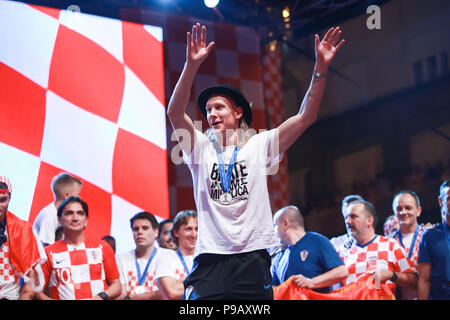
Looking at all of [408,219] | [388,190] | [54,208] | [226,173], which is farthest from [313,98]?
[388,190]

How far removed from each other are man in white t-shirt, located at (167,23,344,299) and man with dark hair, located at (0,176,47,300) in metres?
2.05

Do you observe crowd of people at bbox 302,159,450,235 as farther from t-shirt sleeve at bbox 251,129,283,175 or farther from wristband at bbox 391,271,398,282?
t-shirt sleeve at bbox 251,129,283,175

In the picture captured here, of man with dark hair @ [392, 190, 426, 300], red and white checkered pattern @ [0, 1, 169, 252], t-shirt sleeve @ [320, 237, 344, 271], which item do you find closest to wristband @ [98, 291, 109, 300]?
t-shirt sleeve @ [320, 237, 344, 271]

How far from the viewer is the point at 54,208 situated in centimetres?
495

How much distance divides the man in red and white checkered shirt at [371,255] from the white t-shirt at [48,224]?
2.43m

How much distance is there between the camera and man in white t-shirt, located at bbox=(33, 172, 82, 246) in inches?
193

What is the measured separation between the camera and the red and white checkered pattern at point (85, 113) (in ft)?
18.1

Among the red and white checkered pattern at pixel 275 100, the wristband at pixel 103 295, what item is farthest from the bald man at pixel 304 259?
the red and white checkered pattern at pixel 275 100

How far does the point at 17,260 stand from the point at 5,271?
0.36ft

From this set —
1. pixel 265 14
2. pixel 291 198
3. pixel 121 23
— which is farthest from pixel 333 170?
pixel 121 23

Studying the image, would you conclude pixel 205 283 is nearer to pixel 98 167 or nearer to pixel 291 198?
pixel 98 167

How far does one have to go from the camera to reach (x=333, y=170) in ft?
47.9

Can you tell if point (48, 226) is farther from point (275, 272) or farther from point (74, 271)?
point (275, 272)
